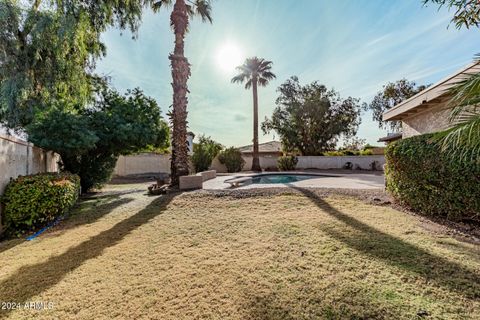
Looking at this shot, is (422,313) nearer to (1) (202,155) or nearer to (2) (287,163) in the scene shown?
(1) (202,155)

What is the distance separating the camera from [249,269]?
140 inches

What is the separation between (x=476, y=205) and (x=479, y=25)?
4215 millimetres

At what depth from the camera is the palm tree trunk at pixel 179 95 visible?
1075 cm

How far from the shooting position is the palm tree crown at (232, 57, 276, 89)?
26125 mm

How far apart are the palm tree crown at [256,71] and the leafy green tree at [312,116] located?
3.50m

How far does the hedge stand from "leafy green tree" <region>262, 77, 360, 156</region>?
2192 centimetres

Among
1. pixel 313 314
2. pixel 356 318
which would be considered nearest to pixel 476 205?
pixel 356 318

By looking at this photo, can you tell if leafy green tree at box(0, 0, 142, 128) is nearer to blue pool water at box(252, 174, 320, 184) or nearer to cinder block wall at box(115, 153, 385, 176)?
blue pool water at box(252, 174, 320, 184)

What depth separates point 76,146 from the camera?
832 cm

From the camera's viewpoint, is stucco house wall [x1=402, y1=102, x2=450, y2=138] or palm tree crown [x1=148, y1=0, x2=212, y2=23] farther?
palm tree crown [x1=148, y1=0, x2=212, y2=23]

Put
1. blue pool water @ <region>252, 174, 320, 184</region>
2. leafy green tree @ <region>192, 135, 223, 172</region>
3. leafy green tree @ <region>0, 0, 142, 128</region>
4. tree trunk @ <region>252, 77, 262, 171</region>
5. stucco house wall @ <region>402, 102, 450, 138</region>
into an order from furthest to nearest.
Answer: tree trunk @ <region>252, 77, 262, 171</region>, leafy green tree @ <region>192, 135, 223, 172</region>, blue pool water @ <region>252, 174, 320, 184</region>, leafy green tree @ <region>0, 0, 142, 128</region>, stucco house wall @ <region>402, 102, 450, 138</region>

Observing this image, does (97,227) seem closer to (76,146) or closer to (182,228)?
(182,228)

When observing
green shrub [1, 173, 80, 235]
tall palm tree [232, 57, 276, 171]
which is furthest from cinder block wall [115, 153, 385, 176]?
green shrub [1, 173, 80, 235]

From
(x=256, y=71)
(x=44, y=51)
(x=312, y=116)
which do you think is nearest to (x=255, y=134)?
(x=256, y=71)
